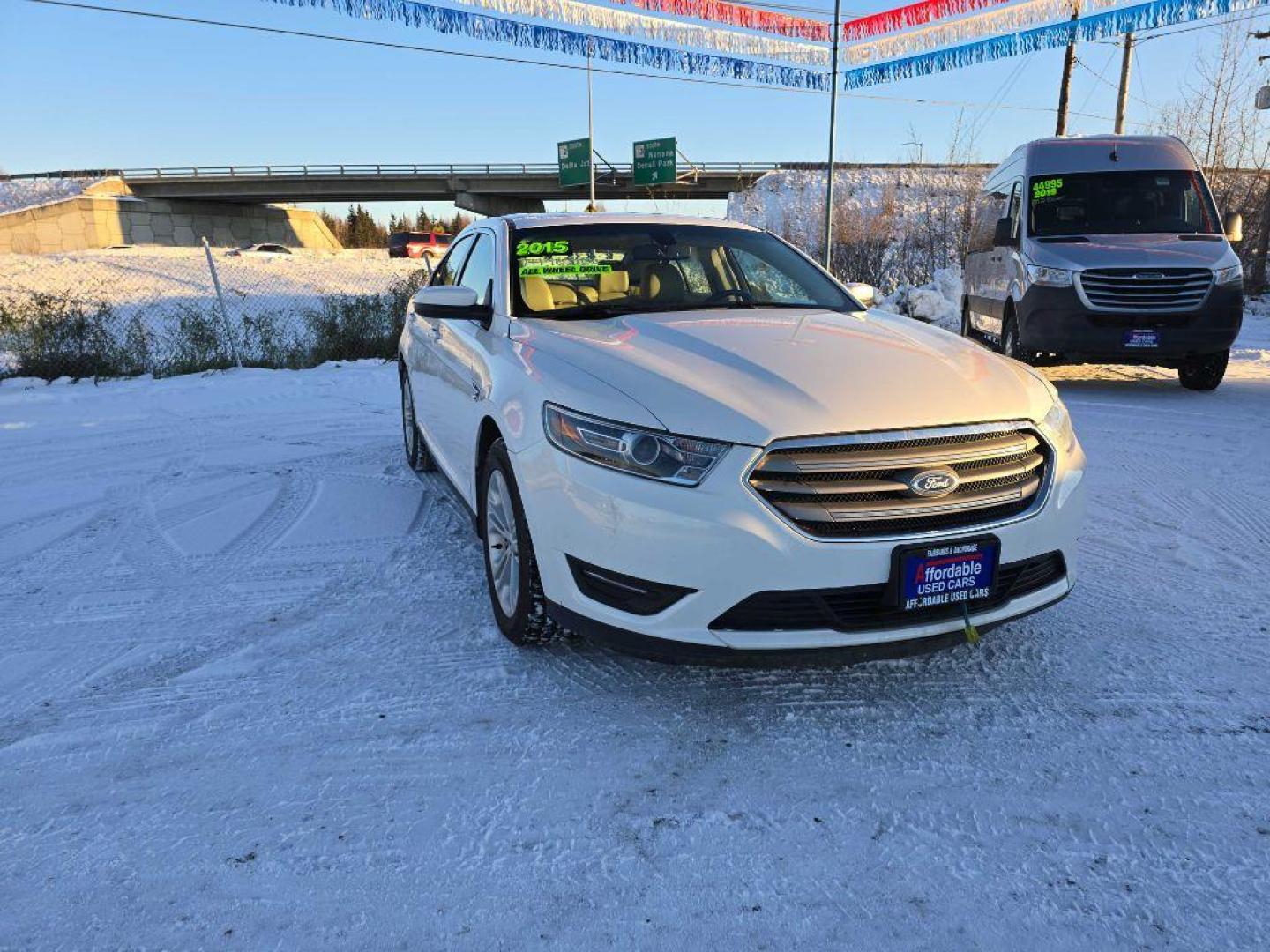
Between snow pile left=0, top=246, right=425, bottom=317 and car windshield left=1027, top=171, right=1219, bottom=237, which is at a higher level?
car windshield left=1027, top=171, right=1219, bottom=237

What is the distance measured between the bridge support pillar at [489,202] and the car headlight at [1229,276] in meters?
48.8

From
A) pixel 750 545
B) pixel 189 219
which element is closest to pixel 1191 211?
pixel 750 545

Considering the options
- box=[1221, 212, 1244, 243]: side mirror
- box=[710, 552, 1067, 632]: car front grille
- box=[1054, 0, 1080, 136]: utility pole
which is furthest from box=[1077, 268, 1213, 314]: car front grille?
box=[1054, 0, 1080, 136]: utility pole

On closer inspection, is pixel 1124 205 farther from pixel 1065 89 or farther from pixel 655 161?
pixel 655 161

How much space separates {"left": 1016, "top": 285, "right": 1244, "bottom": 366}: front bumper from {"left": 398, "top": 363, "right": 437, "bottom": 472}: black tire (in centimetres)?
577

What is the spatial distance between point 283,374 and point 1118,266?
8.55 m

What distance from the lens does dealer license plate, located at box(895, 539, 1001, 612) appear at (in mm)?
2291

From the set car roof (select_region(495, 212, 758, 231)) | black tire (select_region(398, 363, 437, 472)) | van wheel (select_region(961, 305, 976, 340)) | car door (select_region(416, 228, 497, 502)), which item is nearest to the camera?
car door (select_region(416, 228, 497, 502))

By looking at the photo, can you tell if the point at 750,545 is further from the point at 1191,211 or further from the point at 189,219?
the point at 189,219

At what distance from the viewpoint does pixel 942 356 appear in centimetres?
294

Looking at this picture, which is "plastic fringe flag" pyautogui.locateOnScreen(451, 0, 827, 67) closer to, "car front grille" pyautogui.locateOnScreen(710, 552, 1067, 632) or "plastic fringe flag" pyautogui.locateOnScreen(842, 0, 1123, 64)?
"plastic fringe flag" pyautogui.locateOnScreen(842, 0, 1123, 64)

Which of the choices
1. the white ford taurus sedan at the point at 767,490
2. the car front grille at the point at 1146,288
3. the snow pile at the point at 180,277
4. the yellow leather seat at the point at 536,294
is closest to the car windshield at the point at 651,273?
the yellow leather seat at the point at 536,294

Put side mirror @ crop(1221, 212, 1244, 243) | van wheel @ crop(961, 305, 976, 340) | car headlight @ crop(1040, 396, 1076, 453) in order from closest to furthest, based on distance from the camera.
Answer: car headlight @ crop(1040, 396, 1076, 453) < side mirror @ crop(1221, 212, 1244, 243) < van wheel @ crop(961, 305, 976, 340)

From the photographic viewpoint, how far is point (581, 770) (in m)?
2.31
